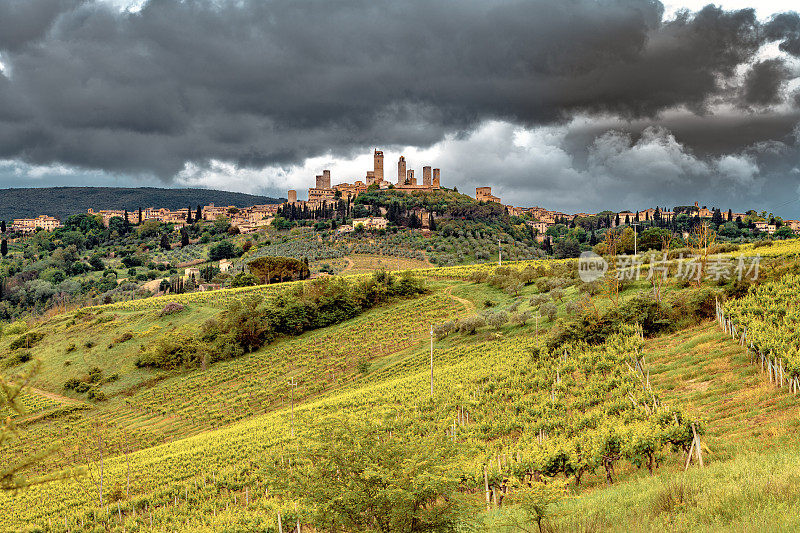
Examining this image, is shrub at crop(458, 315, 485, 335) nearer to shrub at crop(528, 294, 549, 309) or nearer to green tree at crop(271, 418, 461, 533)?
shrub at crop(528, 294, 549, 309)

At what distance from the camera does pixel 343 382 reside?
4522 cm

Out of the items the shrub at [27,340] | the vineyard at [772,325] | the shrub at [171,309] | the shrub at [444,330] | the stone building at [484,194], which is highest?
the stone building at [484,194]

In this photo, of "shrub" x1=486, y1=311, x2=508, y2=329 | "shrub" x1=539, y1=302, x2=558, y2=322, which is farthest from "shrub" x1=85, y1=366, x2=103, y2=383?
"shrub" x1=539, y1=302, x2=558, y2=322

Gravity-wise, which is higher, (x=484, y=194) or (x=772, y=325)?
(x=484, y=194)

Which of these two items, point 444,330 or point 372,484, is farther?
point 444,330

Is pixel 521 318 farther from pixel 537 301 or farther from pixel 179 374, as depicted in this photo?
pixel 179 374

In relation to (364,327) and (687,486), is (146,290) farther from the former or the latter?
(687,486)

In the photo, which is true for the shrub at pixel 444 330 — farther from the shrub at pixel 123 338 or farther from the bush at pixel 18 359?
the bush at pixel 18 359

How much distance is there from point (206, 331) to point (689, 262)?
2013 inches

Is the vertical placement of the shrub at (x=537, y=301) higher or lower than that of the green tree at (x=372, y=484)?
lower

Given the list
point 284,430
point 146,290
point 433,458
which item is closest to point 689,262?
point 284,430

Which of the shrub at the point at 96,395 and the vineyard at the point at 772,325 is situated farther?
the shrub at the point at 96,395

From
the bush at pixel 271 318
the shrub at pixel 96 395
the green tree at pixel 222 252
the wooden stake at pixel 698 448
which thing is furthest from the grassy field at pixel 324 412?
the green tree at pixel 222 252

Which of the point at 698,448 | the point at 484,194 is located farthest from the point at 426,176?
the point at 698,448
